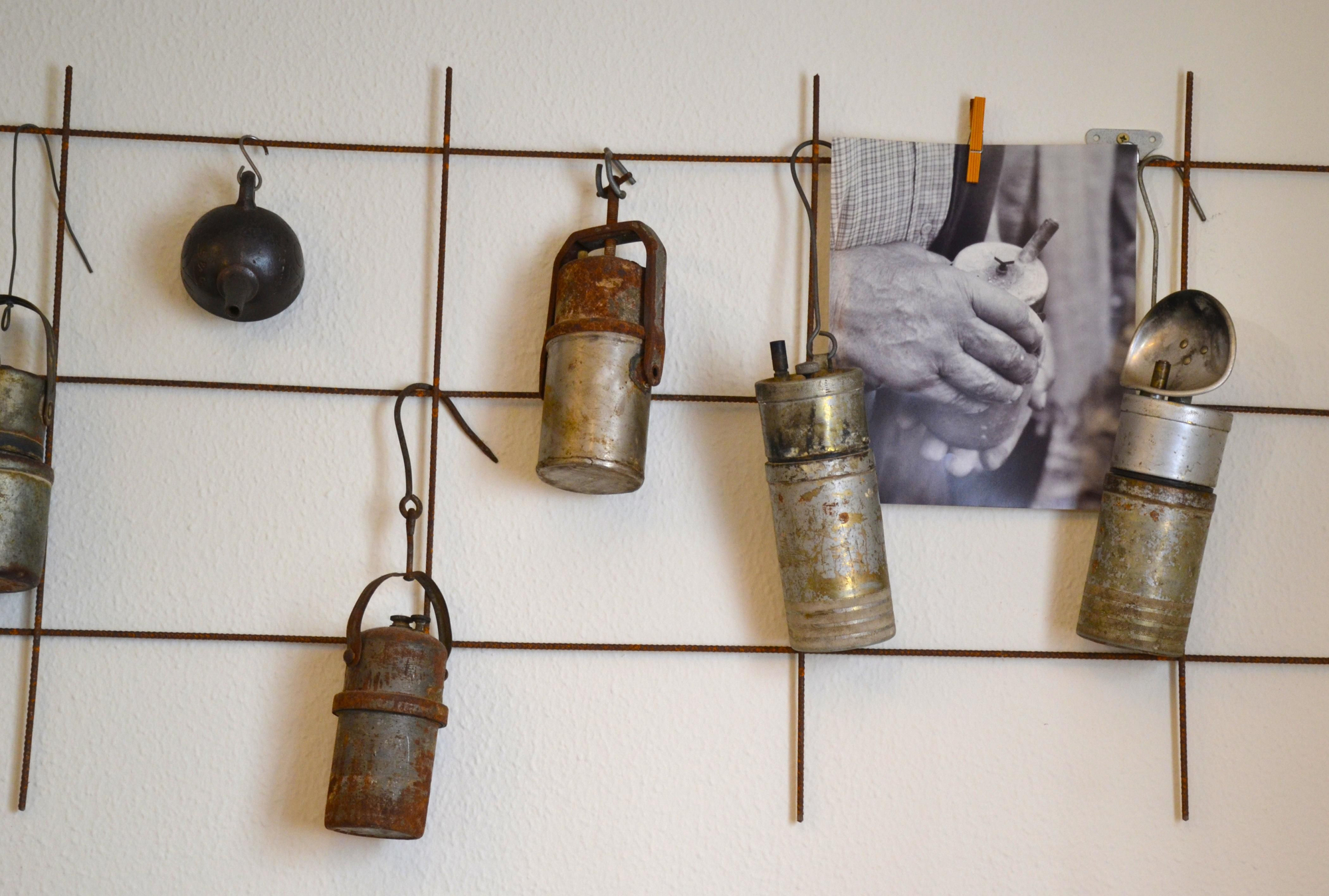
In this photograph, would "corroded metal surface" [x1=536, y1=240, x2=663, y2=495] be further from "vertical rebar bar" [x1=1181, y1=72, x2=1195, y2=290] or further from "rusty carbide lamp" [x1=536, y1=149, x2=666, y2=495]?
"vertical rebar bar" [x1=1181, y1=72, x2=1195, y2=290]

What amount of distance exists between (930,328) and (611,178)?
0.51 meters

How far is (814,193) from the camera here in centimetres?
156

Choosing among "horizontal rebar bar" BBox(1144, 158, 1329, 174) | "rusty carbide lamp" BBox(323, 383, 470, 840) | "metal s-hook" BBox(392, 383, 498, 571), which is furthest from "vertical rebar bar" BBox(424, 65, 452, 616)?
"horizontal rebar bar" BBox(1144, 158, 1329, 174)

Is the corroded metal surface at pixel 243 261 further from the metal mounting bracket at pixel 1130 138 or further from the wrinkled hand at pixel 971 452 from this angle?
the metal mounting bracket at pixel 1130 138

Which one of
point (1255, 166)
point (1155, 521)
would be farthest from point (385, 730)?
point (1255, 166)

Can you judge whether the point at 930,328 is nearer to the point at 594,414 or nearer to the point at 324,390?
the point at 594,414

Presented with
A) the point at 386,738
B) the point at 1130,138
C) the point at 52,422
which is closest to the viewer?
the point at 386,738

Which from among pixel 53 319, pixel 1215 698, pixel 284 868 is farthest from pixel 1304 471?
pixel 53 319

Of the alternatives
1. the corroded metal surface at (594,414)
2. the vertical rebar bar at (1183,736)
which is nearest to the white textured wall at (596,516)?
the vertical rebar bar at (1183,736)

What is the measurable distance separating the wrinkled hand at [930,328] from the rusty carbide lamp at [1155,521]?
0.59 ft

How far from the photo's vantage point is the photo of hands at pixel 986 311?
153 centimetres

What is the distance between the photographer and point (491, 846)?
147cm

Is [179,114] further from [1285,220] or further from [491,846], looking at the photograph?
[1285,220]

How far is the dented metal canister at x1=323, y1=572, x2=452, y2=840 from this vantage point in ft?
4.34
